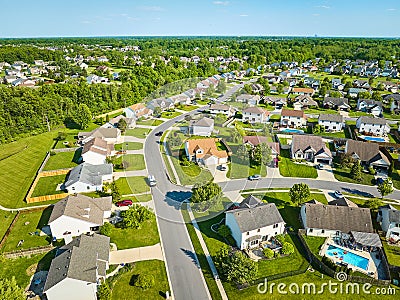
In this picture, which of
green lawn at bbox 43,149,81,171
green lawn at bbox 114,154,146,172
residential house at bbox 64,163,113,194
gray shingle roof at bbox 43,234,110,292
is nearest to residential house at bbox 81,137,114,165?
green lawn at bbox 114,154,146,172

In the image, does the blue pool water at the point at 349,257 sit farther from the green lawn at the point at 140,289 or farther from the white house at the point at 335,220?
the green lawn at the point at 140,289

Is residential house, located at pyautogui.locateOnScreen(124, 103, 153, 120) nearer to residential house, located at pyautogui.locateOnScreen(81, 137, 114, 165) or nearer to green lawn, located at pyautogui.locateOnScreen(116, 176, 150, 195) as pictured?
residential house, located at pyautogui.locateOnScreen(81, 137, 114, 165)

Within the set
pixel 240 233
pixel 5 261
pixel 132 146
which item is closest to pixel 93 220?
pixel 5 261

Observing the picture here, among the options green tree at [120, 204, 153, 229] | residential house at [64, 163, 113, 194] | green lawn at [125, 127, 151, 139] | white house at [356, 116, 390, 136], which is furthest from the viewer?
white house at [356, 116, 390, 136]

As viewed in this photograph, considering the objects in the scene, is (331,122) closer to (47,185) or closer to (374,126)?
(374,126)

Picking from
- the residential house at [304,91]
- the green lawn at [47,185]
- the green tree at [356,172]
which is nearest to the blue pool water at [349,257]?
the green tree at [356,172]
